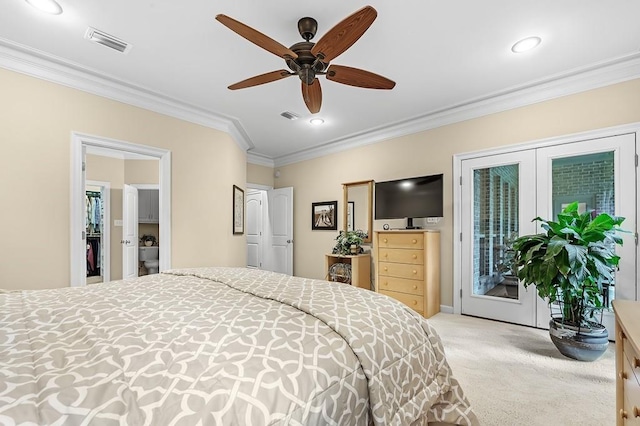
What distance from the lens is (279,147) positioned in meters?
5.54

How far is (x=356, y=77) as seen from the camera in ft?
7.68

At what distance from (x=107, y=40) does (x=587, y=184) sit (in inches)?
178

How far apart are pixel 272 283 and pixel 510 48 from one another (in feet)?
8.87

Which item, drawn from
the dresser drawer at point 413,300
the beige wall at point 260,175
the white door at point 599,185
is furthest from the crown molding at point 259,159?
the white door at point 599,185

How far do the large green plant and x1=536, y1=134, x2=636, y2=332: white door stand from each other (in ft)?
1.15

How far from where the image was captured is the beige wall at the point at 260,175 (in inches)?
235

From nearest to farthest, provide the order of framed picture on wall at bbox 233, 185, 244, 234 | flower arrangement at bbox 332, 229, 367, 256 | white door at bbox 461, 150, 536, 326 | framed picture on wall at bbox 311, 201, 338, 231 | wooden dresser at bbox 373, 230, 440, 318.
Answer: white door at bbox 461, 150, 536, 326 → wooden dresser at bbox 373, 230, 440, 318 → framed picture on wall at bbox 233, 185, 244, 234 → flower arrangement at bbox 332, 229, 367, 256 → framed picture on wall at bbox 311, 201, 338, 231

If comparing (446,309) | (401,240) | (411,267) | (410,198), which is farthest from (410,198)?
(446,309)

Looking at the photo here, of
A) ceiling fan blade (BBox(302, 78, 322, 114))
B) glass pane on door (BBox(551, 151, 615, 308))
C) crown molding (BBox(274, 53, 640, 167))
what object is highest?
crown molding (BBox(274, 53, 640, 167))

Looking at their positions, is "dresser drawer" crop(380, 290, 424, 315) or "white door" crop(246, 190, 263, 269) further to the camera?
"white door" crop(246, 190, 263, 269)

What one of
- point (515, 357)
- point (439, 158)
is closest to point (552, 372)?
point (515, 357)

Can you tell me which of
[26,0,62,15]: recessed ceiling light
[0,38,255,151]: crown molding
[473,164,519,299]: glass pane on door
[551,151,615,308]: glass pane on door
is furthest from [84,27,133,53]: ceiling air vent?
[551,151,615,308]: glass pane on door

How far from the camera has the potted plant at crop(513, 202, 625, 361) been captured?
2346mm

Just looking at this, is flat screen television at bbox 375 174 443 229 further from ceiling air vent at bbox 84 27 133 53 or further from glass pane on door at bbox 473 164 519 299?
ceiling air vent at bbox 84 27 133 53
